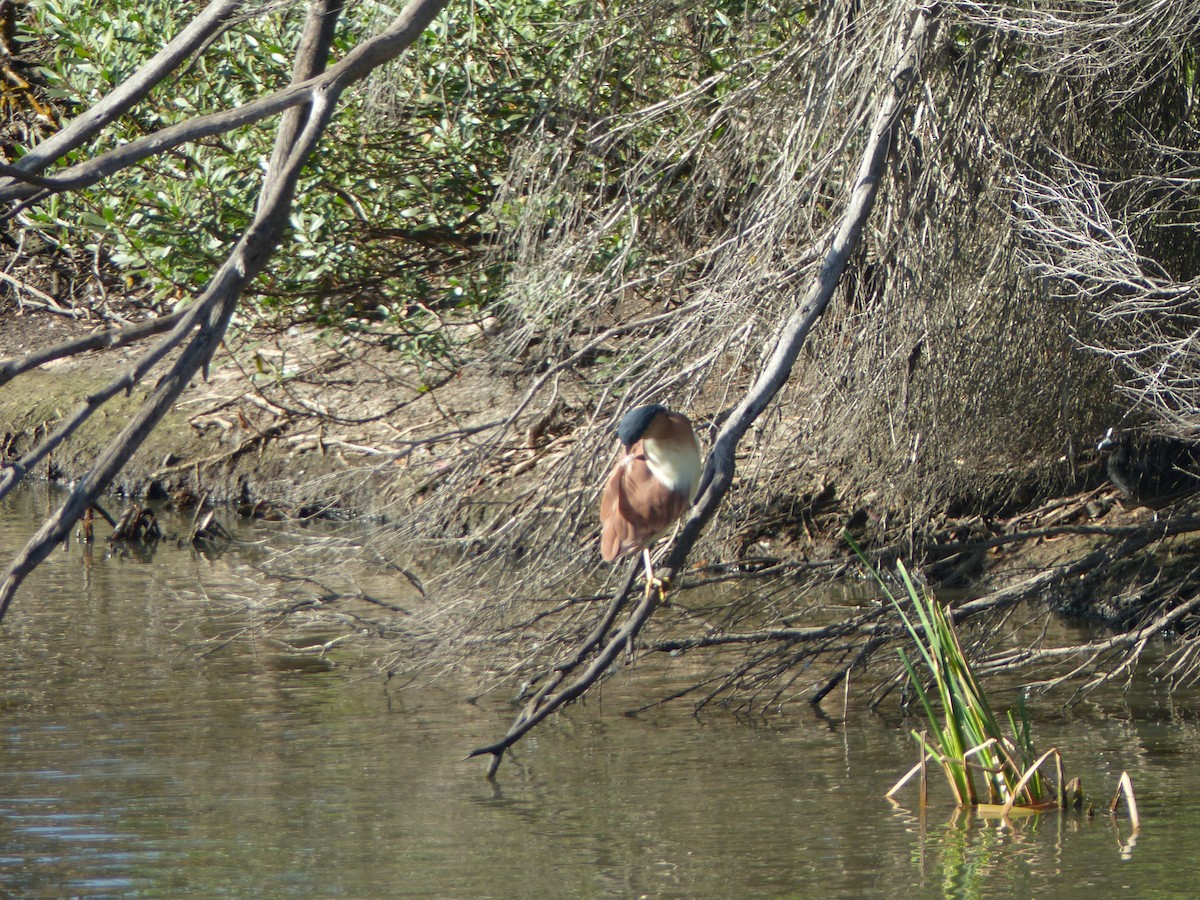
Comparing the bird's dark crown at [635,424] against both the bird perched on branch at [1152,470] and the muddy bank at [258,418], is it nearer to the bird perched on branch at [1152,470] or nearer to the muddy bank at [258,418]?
the bird perched on branch at [1152,470]

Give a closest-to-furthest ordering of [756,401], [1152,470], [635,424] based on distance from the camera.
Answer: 1. [756,401]
2. [635,424]
3. [1152,470]

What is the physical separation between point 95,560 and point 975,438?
667cm

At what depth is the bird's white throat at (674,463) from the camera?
474 centimetres

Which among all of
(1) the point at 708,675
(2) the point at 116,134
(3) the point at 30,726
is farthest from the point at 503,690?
(2) the point at 116,134

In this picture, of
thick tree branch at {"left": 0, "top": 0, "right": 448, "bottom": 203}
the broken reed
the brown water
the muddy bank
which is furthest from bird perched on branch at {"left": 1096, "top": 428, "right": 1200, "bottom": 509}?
thick tree branch at {"left": 0, "top": 0, "right": 448, "bottom": 203}

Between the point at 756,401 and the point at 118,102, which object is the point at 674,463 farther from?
the point at 118,102

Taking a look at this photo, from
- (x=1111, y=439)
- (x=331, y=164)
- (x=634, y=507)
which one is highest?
(x=331, y=164)

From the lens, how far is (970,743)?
5.27 meters

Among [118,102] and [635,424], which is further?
[635,424]

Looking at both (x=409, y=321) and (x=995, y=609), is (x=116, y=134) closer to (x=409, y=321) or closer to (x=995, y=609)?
(x=409, y=321)

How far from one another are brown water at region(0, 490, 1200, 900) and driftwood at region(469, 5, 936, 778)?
1.92 ft

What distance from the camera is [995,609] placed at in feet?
22.7

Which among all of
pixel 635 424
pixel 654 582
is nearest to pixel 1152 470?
pixel 635 424

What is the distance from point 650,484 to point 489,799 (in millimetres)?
1691
